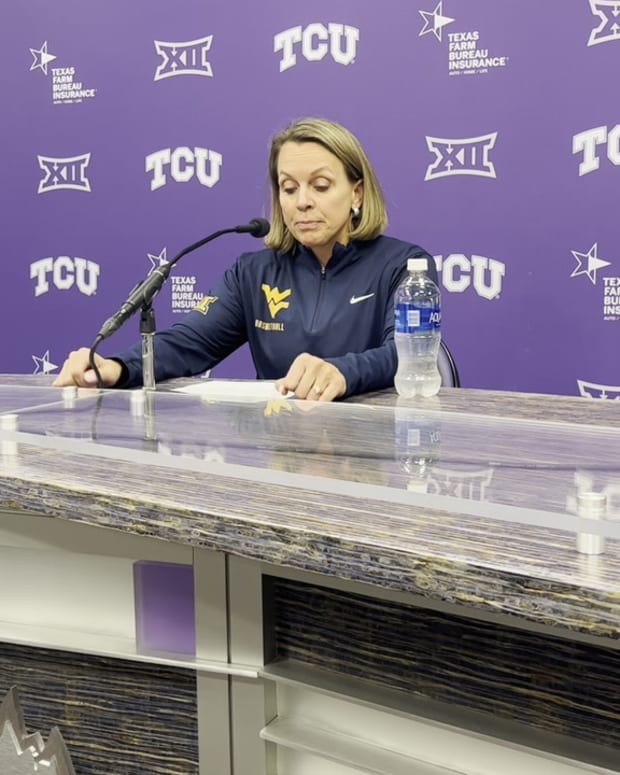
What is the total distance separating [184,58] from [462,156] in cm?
94

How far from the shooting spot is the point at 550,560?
0.63m

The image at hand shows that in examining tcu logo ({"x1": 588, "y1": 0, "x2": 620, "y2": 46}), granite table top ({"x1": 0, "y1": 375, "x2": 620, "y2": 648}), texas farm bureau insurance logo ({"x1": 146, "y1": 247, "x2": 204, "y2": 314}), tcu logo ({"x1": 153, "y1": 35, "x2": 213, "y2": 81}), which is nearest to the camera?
granite table top ({"x1": 0, "y1": 375, "x2": 620, "y2": 648})

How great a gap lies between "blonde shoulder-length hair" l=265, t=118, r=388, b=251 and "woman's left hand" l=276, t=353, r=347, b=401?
0.61m

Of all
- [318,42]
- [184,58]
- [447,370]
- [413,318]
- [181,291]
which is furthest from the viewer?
[181,291]

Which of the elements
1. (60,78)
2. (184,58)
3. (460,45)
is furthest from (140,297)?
(60,78)

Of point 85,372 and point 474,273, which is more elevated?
point 474,273

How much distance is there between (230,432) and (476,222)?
1.63m

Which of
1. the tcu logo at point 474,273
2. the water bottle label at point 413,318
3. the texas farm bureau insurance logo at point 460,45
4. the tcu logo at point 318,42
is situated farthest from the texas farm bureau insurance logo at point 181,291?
the water bottle label at point 413,318

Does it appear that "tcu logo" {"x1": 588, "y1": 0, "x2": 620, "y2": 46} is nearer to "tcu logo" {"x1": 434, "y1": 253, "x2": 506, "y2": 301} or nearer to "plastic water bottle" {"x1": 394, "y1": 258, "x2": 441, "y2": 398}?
"tcu logo" {"x1": 434, "y1": 253, "x2": 506, "y2": 301}

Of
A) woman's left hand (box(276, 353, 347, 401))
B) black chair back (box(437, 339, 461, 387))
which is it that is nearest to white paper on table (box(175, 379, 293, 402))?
woman's left hand (box(276, 353, 347, 401))

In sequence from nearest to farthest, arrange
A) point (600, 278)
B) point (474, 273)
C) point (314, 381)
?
point (314, 381)
point (600, 278)
point (474, 273)

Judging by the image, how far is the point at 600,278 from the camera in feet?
7.98

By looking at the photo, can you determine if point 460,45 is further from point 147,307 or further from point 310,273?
point 147,307

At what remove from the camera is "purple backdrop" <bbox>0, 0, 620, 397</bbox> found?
7.95ft
